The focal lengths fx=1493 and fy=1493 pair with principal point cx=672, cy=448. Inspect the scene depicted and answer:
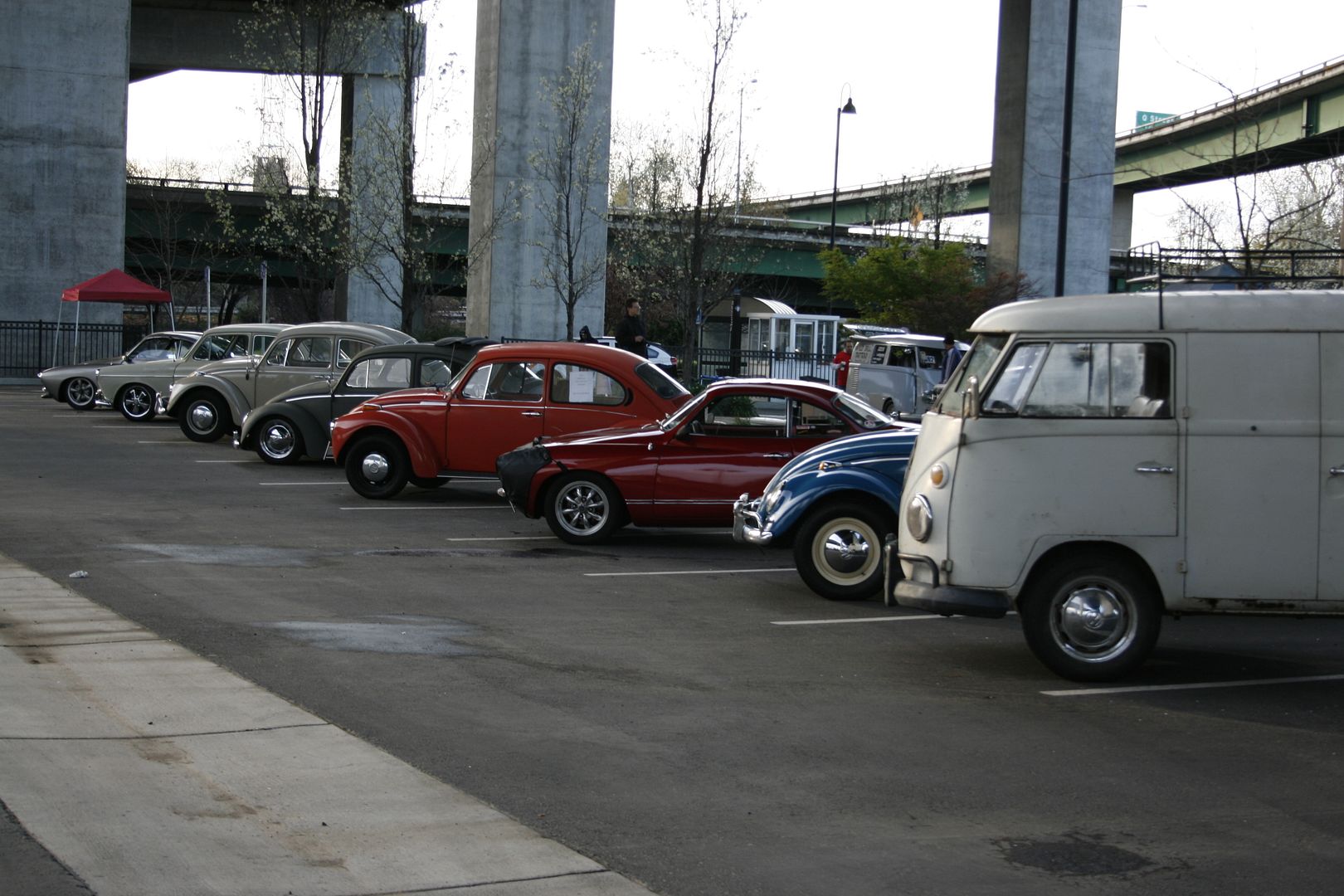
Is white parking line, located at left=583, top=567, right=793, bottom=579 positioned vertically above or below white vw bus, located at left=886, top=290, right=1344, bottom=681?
below

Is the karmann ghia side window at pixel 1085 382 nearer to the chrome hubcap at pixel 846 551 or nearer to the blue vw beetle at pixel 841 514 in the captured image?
the blue vw beetle at pixel 841 514

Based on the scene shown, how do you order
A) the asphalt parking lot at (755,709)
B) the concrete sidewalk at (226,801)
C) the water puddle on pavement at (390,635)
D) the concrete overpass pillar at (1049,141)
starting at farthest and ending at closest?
the concrete overpass pillar at (1049,141) → the water puddle on pavement at (390,635) → the asphalt parking lot at (755,709) → the concrete sidewalk at (226,801)

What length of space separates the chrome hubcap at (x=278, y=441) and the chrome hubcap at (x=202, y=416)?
3.80m

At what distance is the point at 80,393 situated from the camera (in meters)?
30.5

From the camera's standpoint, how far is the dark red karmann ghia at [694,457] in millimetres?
13852

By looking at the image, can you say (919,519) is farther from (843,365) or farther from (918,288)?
(918,288)

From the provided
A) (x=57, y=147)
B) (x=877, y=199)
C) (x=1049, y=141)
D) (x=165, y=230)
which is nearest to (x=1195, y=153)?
(x=1049, y=141)

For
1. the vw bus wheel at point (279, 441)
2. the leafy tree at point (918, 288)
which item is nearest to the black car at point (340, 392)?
the vw bus wheel at point (279, 441)

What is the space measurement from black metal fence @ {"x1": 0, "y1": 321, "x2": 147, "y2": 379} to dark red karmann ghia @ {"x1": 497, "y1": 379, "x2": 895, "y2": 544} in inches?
1134

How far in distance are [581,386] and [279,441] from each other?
6674mm

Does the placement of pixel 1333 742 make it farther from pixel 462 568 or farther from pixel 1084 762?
pixel 462 568

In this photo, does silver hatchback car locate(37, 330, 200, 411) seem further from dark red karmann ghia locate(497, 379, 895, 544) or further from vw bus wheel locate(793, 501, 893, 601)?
vw bus wheel locate(793, 501, 893, 601)

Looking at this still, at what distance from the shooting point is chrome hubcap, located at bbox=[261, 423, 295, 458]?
21.2m

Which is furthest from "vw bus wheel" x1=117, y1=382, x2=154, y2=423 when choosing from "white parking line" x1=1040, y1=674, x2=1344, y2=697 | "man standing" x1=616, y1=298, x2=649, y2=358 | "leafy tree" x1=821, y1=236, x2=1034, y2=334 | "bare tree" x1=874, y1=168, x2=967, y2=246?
"bare tree" x1=874, y1=168, x2=967, y2=246
